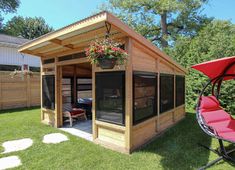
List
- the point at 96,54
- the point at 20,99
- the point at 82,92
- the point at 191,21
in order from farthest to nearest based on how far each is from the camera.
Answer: the point at 191,21 → the point at 20,99 → the point at 82,92 → the point at 96,54

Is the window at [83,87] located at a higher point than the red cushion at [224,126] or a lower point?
higher

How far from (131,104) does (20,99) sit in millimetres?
8287

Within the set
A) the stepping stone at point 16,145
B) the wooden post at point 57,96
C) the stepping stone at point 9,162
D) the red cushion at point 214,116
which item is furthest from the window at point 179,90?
the stepping stone at point 9,162

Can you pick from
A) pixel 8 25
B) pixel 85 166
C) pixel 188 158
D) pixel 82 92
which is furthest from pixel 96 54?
pixel 8 25

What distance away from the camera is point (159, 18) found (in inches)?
649

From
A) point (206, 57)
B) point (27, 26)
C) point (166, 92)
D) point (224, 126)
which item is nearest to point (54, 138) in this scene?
point (166, 92)

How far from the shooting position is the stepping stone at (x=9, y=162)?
3686 millimetres

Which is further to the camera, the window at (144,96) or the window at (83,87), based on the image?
the window at (83,87)

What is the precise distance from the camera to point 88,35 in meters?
4.57

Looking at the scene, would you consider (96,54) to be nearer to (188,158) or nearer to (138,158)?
(138,158)

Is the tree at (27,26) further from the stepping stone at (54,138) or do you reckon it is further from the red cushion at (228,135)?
the red cushion at (228,135)

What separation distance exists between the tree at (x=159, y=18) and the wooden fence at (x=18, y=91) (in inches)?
368

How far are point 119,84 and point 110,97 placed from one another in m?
0.44

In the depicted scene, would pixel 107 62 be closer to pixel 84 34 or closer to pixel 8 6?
pixel 84 34
